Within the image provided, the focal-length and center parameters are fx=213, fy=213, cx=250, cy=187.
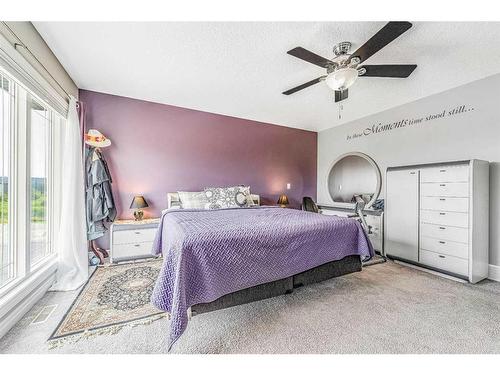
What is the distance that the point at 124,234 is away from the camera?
2924 millimetres

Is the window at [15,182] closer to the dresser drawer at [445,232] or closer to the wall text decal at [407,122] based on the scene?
the dresser drawer at [445,232]

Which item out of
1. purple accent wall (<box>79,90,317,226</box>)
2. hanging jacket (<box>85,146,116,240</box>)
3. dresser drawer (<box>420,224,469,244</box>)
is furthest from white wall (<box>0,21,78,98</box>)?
dresser drawer (<box>420,224,469,244</box>)

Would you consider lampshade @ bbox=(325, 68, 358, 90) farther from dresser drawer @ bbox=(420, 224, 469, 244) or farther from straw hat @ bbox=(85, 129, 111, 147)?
straw hat @ bbox=(85, 129, 111, 147)

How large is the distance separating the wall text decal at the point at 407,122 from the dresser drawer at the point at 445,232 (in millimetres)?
1520

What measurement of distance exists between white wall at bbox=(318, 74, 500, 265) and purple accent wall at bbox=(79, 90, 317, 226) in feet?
4.83

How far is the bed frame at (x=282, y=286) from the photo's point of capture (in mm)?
1559

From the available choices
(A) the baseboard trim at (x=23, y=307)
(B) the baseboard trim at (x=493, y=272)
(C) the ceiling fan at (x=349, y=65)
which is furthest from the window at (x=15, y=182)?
(B) the baseboard trim at (x=493, y=272)

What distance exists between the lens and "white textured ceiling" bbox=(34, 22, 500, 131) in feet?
5.81

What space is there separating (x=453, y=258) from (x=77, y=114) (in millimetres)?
4770

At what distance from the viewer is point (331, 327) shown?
5.22 feet

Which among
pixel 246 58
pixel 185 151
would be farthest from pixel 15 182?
pixel 246 58

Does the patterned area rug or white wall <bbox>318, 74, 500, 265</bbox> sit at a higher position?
white wall <bbox>318, 74, 500, 265</bbox>

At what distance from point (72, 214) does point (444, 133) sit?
4.83 m

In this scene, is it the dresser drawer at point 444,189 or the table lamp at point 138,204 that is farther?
the table lamp at point 138,204
